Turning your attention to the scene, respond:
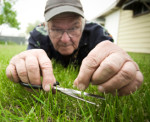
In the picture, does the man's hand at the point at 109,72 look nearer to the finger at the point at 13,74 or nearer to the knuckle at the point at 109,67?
the knuckle at the point at 109,67

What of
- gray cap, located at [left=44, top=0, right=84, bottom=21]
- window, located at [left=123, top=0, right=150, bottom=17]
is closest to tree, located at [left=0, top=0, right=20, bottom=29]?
window, located at [left=123, top=0, right=150, bottom=17]

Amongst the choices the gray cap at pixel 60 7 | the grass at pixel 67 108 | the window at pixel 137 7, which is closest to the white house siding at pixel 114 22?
the window at pixel 137 7

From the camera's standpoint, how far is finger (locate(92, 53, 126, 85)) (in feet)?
2.40

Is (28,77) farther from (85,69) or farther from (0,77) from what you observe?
(0,77)

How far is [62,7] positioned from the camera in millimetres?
1685

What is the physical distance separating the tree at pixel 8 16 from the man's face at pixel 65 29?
25162mm

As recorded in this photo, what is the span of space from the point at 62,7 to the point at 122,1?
7.38 metres

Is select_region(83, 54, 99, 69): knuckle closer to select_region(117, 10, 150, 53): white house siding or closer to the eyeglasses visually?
the eyeglasses

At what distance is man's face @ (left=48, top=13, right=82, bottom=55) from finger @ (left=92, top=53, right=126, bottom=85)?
101 centimetres

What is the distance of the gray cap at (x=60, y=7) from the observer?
164 cm

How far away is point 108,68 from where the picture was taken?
73 cm

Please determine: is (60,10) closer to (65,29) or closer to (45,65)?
(65,29)

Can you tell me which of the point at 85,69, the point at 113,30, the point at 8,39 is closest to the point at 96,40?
the point at 85,69

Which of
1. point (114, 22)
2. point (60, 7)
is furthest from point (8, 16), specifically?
point (60, 7)
